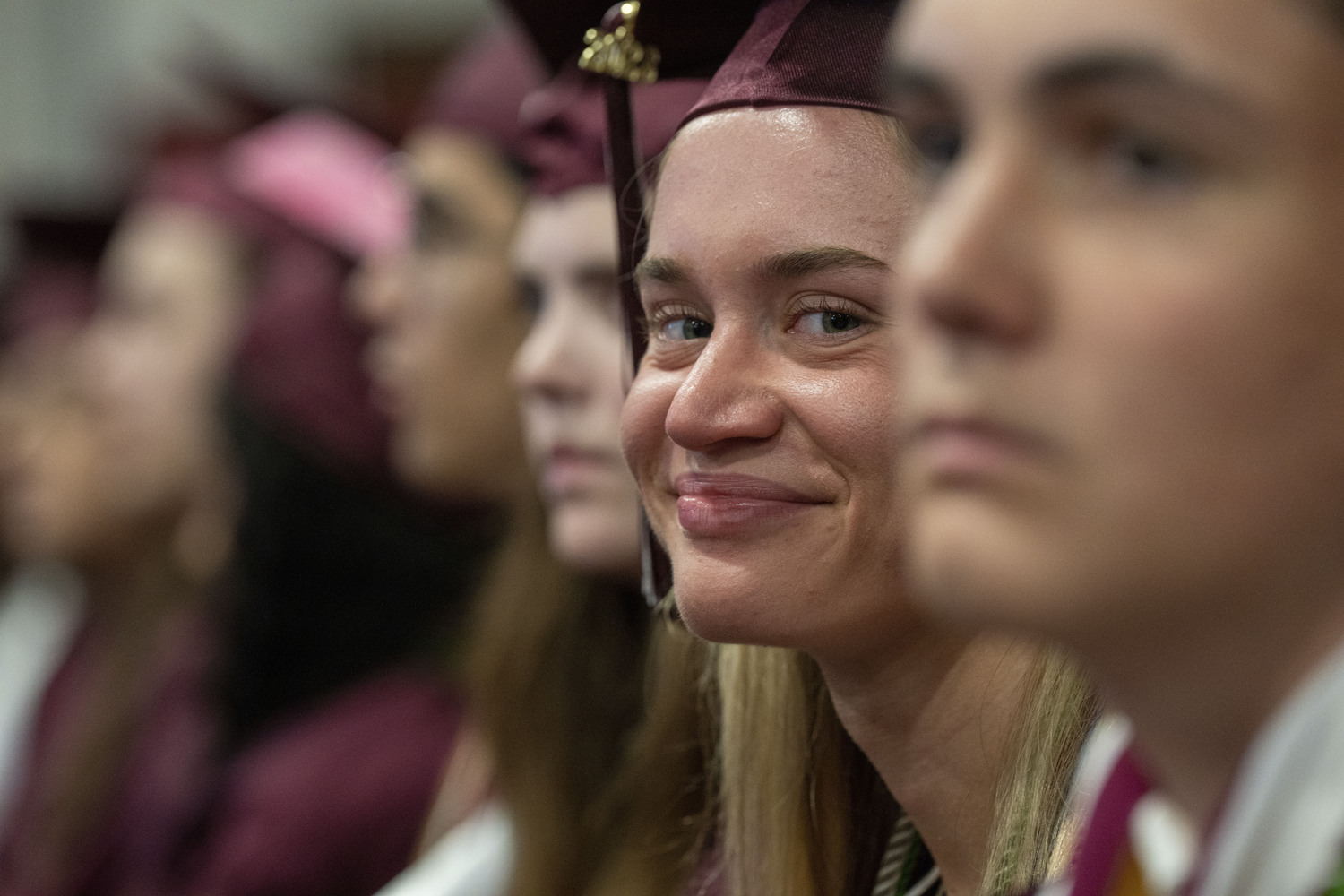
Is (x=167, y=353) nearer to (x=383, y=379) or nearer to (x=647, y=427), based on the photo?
(x=383, y=379)

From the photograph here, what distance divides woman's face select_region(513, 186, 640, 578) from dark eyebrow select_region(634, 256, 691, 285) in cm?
62

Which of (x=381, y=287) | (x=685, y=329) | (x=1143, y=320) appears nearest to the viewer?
(x=1143, y=320)

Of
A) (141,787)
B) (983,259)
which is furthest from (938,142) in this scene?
(141,787)

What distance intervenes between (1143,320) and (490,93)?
80.0 inches

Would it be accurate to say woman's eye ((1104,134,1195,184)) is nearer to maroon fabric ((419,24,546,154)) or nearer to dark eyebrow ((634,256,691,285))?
dark eyebrow ((634,256,691,285))

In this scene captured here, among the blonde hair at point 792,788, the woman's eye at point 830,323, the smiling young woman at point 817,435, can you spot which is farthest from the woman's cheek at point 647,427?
the blonde hair at point 792,788

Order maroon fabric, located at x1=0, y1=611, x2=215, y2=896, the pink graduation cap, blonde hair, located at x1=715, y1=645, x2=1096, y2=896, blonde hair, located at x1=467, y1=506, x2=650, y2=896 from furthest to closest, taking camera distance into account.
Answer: the pink graduation cap < maroon fabric, located at x1=0, y1=611, x2=215, y2=896 < blonde hair, located at x1=467, y1=506, x2=650, y2=896 < blonde hair, located at x1=715, y1=645, x2=1096, y2=896

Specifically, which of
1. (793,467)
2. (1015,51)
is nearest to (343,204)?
(793,467)

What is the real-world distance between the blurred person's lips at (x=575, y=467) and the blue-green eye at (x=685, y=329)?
63 centimetres

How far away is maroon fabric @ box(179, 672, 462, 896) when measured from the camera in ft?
8.38

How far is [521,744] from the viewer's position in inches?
87.4

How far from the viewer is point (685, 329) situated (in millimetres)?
1308

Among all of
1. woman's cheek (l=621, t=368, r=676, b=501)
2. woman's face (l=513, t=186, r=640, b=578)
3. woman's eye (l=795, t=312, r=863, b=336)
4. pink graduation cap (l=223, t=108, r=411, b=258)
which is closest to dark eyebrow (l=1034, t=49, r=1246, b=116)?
woman's eye (l=795, t=312, r=863, b=336)

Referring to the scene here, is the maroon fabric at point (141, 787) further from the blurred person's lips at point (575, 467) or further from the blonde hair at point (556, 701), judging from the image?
the blurred person's lips at point (575, 467)
